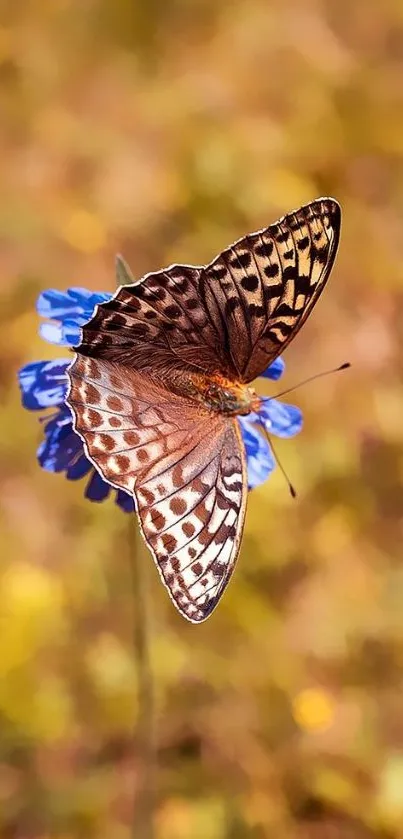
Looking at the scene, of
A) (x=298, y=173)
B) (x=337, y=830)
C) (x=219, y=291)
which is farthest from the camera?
(x=298, y=173)

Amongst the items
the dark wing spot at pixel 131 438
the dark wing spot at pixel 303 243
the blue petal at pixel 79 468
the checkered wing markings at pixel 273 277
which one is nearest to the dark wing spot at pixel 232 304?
the checkered wing markings at pixel 273 277

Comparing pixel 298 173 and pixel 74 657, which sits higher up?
pixel 298 173

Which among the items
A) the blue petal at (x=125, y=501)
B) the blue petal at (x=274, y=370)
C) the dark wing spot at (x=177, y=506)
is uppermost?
the blue petal at (x=274, y=370)

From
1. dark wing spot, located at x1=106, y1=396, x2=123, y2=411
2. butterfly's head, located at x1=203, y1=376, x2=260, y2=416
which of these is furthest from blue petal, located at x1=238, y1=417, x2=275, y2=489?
dark wing spot, located at x1=106, y1=396, x2=123, y2=411

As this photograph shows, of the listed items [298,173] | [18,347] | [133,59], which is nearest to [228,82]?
[133,59]

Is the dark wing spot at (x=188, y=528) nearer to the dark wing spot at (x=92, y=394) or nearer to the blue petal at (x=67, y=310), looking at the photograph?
the dark wing spot at (x=92, y=394)

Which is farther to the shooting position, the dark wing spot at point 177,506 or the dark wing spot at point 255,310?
the dark wing spot at point 255,310

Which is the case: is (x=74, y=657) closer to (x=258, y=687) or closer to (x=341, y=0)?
(x=258, y=687)

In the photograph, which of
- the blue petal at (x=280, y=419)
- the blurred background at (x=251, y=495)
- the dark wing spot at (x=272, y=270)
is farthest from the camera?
the blurred background at (x=251, y=495)
